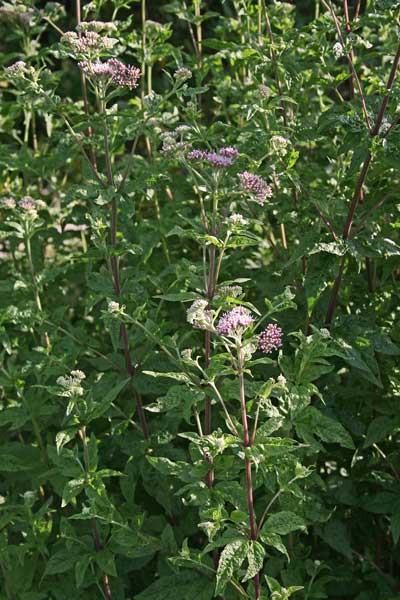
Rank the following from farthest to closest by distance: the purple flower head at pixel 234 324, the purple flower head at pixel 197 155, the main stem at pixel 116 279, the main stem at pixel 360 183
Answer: the main stem at pixel 116 279
the main stem at pixel 360 183
the purple flower head at pixel 197 155
the purple flower head at pixel 234 324

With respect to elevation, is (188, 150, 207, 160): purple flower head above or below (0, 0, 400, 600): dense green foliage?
above

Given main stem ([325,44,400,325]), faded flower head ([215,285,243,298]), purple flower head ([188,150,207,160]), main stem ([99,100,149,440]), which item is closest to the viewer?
faded flower head ([215,285,243,298])

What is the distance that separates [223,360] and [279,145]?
2.05 ft

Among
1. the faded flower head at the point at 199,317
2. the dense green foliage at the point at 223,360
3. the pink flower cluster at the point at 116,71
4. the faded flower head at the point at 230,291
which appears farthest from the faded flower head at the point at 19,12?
the faded flower head at the point at 199,317

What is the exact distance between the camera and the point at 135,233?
9.01ft

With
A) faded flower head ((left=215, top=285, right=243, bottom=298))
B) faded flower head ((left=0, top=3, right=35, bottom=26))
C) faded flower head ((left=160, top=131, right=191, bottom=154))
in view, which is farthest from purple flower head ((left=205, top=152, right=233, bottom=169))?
faded flower head ((left=0, top=3, right=35, bottom=26))

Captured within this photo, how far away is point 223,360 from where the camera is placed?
6.15 ft

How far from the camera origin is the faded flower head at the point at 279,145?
7.08 ft

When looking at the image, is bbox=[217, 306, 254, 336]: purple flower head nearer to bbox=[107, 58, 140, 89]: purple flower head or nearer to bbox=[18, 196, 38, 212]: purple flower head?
bbox=[107, 58, 140, 89]: purple flower head

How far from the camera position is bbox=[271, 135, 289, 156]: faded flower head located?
2158mm

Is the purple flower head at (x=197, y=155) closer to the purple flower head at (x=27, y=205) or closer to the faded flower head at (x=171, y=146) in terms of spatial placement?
the faded flower head at (x=171, y=146)

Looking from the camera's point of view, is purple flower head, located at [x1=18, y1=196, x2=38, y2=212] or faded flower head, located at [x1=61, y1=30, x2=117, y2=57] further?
purple flower head, located at [x1=18, y1=196, x2=38, y2=212]

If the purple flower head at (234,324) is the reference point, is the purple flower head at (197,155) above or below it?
above

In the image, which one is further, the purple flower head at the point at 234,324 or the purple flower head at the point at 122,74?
the purple flower head at the point at 122,74
